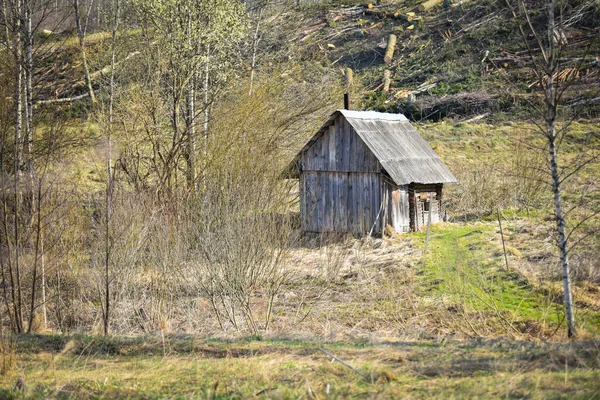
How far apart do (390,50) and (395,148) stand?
20992mm

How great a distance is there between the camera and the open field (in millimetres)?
6590

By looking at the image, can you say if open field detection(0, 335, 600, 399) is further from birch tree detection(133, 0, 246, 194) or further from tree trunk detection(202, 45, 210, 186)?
birch tree detection(133, 0, 246, 194)

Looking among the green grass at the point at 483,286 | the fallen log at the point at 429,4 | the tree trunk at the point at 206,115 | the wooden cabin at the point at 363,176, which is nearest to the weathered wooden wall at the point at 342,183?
the wooden cabin at the point at 363,176

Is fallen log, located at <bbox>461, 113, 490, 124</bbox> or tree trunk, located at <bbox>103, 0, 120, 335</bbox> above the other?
fallen log, located at <bbox>461, 113, 490, 124</bbox>

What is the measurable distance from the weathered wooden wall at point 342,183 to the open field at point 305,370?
13.1 metres

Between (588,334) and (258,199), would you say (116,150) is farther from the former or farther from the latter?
(588,334)

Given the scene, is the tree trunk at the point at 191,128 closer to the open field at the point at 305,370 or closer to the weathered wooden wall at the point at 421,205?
the weathered wooden wall at the point at 421,205

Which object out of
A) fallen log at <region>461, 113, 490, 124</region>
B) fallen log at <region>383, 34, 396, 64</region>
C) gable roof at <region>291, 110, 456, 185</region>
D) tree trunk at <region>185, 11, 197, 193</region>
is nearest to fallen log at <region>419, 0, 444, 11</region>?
fallen log at <region>383, 34, 396, 64</region>

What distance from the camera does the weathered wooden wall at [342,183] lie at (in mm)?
22375

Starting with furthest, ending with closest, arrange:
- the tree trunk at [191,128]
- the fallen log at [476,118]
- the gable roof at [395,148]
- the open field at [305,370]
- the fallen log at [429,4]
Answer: the fallen log at [429,4] → the fallen log at [476,118] → the gable roof at [395,148] → the tree trunk at [191,128] → the open field at [305,370]

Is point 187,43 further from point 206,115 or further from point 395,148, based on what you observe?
point 395,148

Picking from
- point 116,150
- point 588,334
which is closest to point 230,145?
point 116,150

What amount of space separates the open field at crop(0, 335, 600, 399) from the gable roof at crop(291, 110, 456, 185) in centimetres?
1313

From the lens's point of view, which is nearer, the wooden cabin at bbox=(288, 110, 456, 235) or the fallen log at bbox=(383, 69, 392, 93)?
the wooden cabin at bbox=(288, 110, 456, 235)
